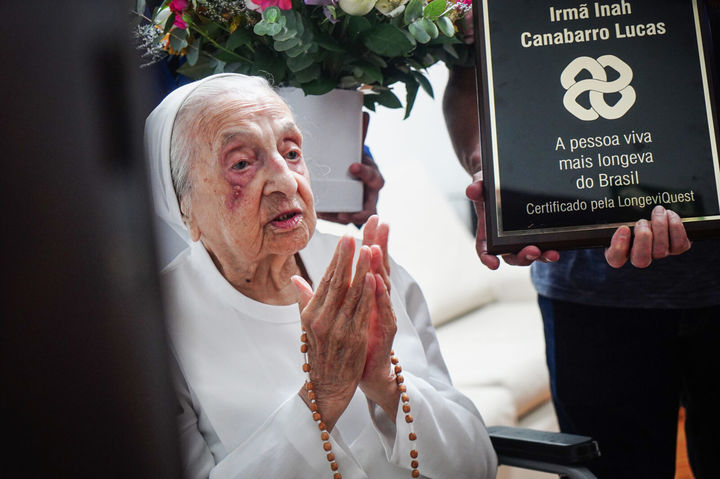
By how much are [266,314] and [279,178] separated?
227 millimetres

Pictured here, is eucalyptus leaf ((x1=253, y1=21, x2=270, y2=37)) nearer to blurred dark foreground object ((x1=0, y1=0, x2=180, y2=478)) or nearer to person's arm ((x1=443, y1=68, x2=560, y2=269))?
person's arm ((x1=443, y1=68, x2=560, y2=269))

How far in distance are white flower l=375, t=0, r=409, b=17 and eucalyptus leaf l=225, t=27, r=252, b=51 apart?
237 millimetres

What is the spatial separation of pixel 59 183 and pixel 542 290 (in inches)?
63.1

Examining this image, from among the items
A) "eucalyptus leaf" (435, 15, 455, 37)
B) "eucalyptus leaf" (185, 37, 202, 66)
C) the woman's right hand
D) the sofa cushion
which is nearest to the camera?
the woman's right hand

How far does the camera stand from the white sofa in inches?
69.3

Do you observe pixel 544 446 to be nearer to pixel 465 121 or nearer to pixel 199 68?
pixel 465 121

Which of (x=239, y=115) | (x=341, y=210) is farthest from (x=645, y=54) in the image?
(x=239, y=115)

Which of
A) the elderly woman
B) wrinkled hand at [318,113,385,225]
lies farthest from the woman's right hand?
wrinkled hand at [318,113,385,225]

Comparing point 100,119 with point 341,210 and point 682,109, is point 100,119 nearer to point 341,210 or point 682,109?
point 341,210

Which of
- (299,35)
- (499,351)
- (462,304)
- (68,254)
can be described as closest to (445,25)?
(299,35)

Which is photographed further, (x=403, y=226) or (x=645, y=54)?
(x=403, y=226)

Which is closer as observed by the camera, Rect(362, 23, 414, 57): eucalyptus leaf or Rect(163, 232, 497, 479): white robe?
Rect(163, 232, 497, 479): white robe

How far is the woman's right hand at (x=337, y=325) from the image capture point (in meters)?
1.05

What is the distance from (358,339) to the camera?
3.56ft
